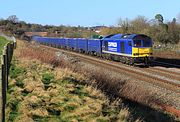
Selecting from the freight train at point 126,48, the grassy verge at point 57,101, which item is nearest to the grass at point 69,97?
the grassy verge at point 57,101

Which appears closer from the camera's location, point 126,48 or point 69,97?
point 69,97

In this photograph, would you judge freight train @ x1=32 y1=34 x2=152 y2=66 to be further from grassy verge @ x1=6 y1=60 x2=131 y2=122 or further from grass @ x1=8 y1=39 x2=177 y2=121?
grassy verge @ x1=6 y1=60 x2=131 y2=122

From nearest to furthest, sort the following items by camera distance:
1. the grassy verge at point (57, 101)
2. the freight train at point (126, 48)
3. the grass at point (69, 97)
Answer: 1. the grassy verge at point (57, 101)
2. the grass at point (69, 97)
3. the freight train at point (126, 48)

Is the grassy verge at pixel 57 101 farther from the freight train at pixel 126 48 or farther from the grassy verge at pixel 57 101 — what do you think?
the freight train at pixel 126 48

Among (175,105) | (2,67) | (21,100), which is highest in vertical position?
(2,67)

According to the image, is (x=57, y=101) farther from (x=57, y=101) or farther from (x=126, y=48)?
(x=126, y=48)

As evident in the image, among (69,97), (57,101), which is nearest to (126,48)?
(69,97)

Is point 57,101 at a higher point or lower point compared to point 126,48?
lower

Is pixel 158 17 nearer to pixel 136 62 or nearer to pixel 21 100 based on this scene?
pixel 136 62

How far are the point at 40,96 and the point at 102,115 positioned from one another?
2.52 metres

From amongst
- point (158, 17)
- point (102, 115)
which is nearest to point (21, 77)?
point (102, 115)

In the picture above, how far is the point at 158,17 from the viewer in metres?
106

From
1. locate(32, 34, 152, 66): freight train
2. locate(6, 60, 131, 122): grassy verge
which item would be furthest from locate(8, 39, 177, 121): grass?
locate(32, 34, 152, 66): freight train

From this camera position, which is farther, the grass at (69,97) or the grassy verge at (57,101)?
the grass at (69,97)
